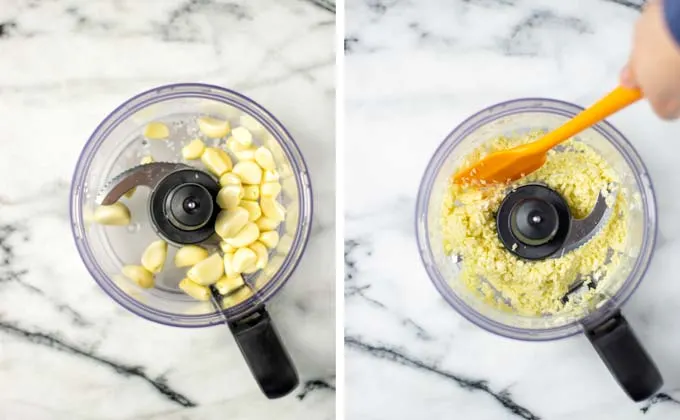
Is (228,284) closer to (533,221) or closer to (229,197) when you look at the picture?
(229,197)

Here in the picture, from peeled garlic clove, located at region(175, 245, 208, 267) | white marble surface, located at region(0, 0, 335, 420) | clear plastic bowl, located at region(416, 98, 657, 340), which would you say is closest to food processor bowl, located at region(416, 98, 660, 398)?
clear plastic bowl, located at region(416, 98, 657, 340)

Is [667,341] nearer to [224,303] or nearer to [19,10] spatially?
[224,303]

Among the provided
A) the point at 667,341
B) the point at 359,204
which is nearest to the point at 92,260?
the point at 359,204

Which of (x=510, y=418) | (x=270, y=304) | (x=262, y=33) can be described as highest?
(x=262, y=33)

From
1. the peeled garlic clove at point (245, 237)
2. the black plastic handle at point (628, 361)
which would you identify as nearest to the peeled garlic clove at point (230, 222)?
the peeled garlic clove at point (245, 237)

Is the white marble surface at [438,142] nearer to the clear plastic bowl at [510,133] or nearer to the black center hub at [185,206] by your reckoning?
the clear plastic bowl at [510,133]

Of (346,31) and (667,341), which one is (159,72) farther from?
(667,341)

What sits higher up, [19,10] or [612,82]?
[19,10]
